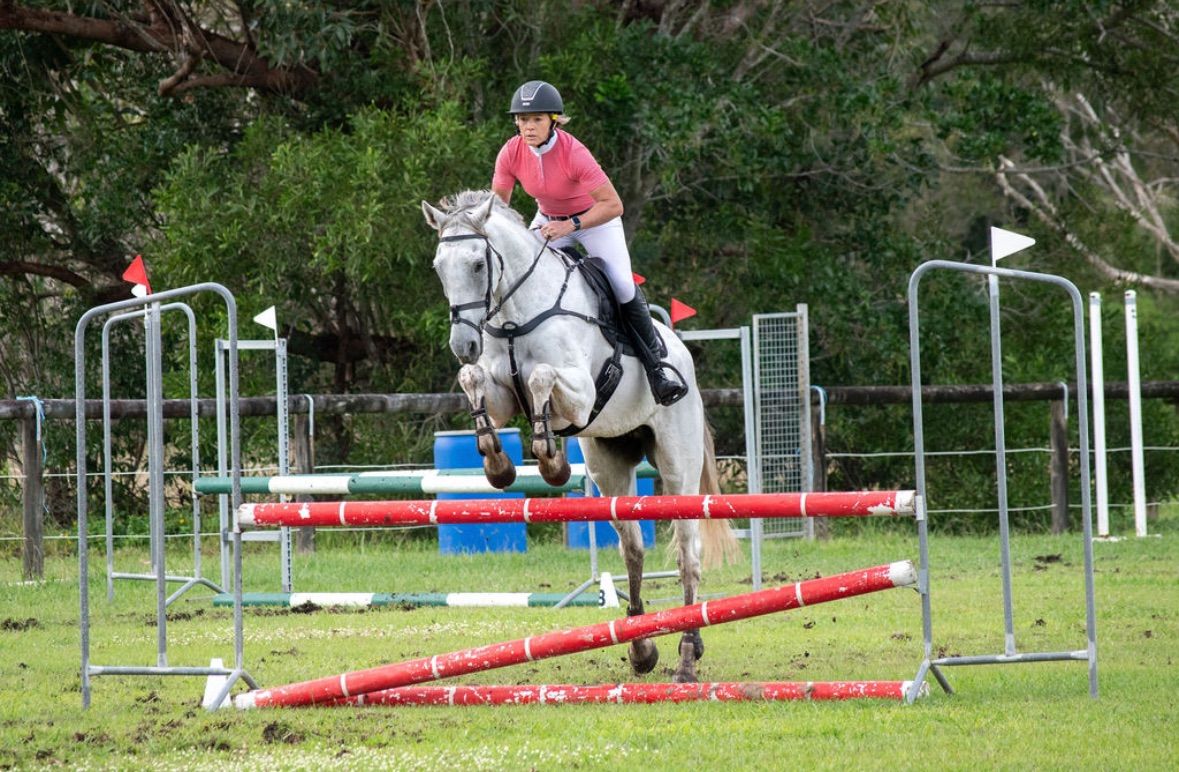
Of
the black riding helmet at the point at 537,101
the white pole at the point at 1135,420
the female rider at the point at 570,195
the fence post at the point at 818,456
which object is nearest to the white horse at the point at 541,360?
the female rider at the point at 570,195

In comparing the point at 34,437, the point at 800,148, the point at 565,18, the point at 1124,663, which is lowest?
the point at 1124,663

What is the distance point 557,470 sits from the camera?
5.71m

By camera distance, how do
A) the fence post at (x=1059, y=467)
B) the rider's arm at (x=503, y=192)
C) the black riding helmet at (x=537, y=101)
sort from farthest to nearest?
the fence post at (x=1059, y=467), the rider's arm at (x=503, y=192), the black riding helmet at (x=537, y=101)

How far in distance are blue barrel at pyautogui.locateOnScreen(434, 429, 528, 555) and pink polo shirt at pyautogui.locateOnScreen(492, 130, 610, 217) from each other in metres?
5.05

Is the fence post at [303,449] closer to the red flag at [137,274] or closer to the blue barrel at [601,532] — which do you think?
the blue barrel at [601,532]

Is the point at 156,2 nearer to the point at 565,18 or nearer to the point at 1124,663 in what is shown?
the point at 565,18

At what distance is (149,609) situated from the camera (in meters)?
8.79

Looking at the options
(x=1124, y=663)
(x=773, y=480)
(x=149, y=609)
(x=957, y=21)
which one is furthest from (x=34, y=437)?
(x=957, y=21)

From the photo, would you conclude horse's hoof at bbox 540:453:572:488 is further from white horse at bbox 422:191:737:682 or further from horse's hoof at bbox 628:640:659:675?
horse's hoof at bbox 628:640:659:675

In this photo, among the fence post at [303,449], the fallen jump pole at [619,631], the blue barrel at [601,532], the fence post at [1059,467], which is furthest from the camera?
the fence post at [1059,467]

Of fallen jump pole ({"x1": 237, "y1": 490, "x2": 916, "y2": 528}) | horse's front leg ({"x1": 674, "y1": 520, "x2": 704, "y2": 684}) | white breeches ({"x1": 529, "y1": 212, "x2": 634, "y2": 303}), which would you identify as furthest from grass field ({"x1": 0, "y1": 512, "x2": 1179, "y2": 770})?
white breeches ({"x1": 529, "y1": 212, "x2": 634, "y2": 303})

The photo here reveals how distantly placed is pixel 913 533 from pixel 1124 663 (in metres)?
7.00

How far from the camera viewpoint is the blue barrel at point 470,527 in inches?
444

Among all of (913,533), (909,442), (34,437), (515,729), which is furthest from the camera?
(909,442)
